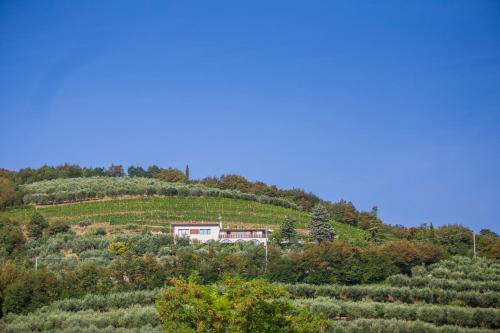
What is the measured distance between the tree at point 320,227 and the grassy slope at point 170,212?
3320mm

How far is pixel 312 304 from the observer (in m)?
37.1

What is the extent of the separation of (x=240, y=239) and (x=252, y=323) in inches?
1486

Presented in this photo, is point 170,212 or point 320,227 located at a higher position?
point 170,212

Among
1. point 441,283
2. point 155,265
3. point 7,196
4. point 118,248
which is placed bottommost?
point 441,283

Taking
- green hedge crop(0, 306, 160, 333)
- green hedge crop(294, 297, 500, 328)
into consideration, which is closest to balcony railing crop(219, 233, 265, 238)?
green hedge crop(294, 297, 500, 328)

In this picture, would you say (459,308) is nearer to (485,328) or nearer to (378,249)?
(485,328)

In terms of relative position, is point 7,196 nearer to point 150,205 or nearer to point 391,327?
point 150,205

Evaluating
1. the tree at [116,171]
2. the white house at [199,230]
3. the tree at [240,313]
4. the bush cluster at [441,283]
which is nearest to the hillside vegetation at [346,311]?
the bush cluster at [441,283]

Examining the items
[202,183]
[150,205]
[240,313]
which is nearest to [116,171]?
[202,183]

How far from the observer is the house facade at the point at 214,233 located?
60.7m

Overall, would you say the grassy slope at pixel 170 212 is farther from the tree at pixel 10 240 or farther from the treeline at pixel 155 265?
the treeline at pixel 155 265

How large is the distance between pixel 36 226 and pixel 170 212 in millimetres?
15698

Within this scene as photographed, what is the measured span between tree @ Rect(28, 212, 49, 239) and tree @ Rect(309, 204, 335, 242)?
2523cm

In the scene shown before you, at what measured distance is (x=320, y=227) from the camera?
61750 mm
